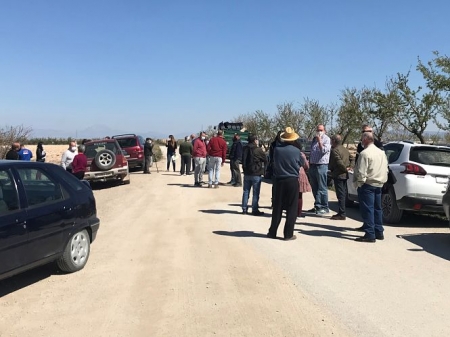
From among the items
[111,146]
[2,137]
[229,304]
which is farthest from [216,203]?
[2,137]

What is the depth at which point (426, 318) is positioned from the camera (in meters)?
4.57

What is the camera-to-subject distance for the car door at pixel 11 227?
478 centimetres

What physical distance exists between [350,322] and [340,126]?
29984 millimetres

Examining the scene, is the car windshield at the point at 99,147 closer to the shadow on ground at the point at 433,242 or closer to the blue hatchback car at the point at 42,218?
the blue hatchback car at the point at 42,218

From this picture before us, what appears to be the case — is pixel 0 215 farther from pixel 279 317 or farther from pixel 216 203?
pixel 216 203

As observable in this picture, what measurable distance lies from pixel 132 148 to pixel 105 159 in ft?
19.1

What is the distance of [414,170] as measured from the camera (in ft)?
29.7

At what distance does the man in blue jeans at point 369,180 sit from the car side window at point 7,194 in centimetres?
533

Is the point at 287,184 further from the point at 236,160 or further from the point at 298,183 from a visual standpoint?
Result: the point at 236,160

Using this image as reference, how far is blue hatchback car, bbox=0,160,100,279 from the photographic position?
16.2 ft

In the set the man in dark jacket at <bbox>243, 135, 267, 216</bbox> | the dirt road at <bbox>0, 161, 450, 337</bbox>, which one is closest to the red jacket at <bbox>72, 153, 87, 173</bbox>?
the dirt road at <bbox>0, 161, 450, 337</bbox>

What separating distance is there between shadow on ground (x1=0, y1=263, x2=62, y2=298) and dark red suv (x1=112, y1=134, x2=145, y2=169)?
15689 millimetres

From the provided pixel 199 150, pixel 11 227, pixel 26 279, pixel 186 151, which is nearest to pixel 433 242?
pixel 26 279

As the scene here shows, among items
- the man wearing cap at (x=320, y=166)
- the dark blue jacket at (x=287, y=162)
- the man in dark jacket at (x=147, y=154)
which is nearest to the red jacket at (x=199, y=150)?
the man in dark jacket at (x=147, y=154)
